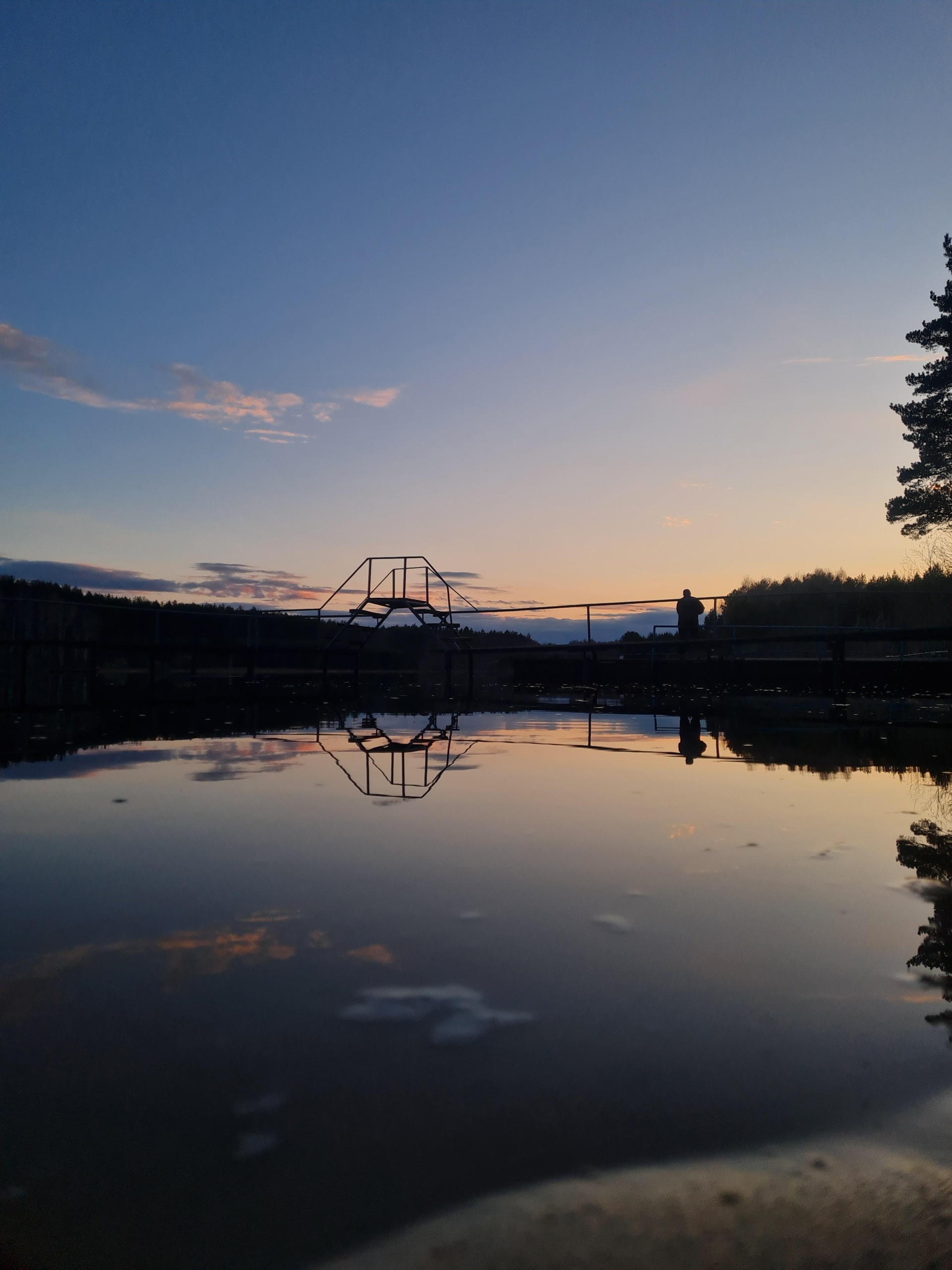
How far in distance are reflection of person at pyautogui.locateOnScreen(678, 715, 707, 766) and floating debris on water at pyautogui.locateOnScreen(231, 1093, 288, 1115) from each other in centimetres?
481

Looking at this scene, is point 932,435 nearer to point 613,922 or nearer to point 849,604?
point 849,604

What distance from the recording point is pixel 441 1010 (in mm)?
1795

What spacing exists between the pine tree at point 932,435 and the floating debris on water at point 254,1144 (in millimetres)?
25220

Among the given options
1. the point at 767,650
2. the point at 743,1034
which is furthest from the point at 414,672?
the point at 743,1034

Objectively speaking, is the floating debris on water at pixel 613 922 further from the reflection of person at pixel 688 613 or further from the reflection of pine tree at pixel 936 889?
the reflection of person at pixel 688 613

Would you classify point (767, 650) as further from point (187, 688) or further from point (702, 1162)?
point (702, 1162)

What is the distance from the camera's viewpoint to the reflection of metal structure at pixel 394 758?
5.04 meters

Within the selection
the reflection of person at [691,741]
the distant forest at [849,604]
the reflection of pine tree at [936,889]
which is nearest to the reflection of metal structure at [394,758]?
the reflection of person at [691,741]

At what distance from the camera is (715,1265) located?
3.35ft

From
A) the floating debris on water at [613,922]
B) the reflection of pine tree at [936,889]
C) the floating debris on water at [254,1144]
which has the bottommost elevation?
the floating debris on water at [613,922]

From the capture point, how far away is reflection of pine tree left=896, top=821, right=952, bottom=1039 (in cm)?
203

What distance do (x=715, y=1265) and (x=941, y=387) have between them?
25.7 metres

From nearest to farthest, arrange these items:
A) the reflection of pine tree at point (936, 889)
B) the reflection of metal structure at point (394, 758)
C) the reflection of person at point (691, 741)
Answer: the reflection of pine tree at point (936, 889), the reflection of metal structure at point (394, 758), the reflection of person at point (691, 741)

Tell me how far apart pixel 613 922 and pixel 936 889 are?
120 cm
